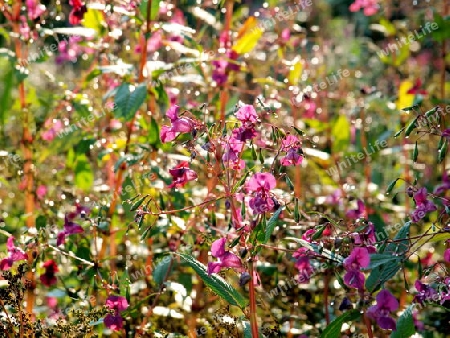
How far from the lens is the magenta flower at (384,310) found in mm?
1594

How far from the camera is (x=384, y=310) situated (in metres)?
1.60

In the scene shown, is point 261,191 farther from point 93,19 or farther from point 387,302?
point 93,19

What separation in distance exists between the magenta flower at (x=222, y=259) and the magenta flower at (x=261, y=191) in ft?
0.44

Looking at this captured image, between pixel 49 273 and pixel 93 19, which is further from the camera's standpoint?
pixel 93 19

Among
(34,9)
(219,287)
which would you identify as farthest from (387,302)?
(34,9)

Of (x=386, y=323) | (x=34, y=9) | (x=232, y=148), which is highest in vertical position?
(x=34, y=9)

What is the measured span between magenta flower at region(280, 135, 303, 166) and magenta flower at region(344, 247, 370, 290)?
23 cm

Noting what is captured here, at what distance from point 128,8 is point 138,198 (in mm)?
910

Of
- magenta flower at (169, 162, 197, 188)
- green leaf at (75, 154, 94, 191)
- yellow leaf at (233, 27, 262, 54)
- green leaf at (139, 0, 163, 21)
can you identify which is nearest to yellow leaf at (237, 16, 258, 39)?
yellow leaf at (233, 27, 262, 54)

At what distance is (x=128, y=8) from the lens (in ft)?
7.91

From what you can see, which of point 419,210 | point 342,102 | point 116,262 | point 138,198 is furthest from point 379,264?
point 342,102

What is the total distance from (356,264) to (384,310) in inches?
6.0

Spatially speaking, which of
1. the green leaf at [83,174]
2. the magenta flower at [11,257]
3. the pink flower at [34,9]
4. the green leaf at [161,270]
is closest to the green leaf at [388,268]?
the green leaf at [161,270]

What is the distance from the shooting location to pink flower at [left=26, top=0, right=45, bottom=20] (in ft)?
8.18
